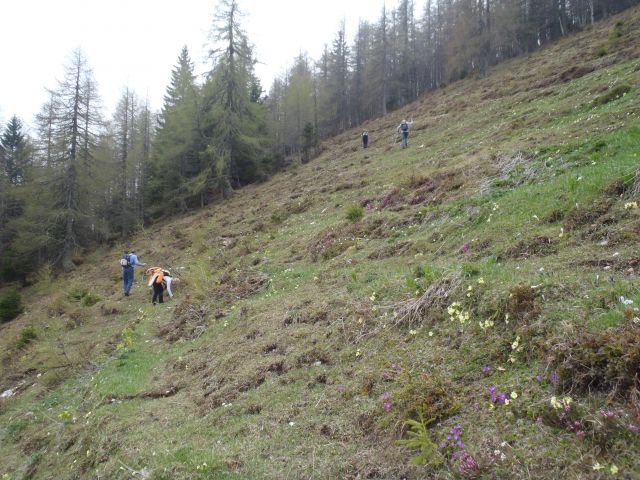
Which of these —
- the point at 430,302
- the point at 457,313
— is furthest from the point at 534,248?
the point at 457,313

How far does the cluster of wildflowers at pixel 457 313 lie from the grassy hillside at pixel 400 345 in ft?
0.36

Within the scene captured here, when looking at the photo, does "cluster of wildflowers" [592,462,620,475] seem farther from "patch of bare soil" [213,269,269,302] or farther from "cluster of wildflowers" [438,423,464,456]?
"patch of bare soil" [213,269,269,302]

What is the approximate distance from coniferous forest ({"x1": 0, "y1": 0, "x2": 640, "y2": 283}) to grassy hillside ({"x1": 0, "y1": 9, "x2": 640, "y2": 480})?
70.6 feet

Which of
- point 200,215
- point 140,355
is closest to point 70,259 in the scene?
point 200,215

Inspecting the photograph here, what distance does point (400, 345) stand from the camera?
20.9 ft

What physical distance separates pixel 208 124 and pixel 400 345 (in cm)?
3874

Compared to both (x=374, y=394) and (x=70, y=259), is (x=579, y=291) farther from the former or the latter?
(x=70, y=259)

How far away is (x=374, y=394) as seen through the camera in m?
5.63

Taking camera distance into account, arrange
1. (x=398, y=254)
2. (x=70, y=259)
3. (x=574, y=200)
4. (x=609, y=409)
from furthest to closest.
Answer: (x=70, y=259) → (x=398, y=254) → (x=574, y=200) → (x=609, y=409)

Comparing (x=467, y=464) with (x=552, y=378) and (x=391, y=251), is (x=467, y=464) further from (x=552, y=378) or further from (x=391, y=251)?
(x=391, y=251)

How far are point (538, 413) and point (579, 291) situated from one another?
1.90 meters

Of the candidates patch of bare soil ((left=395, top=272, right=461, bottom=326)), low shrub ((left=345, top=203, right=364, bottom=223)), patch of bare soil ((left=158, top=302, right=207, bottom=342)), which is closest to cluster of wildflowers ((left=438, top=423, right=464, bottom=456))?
patch of bare soil ((left=395, top=272, right=461, bottom=326))

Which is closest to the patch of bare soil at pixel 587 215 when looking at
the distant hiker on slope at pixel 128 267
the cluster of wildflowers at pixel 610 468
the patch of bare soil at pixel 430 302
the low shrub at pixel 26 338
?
the patch of bare soil at pixel 430 302

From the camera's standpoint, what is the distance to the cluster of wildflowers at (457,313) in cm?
586
